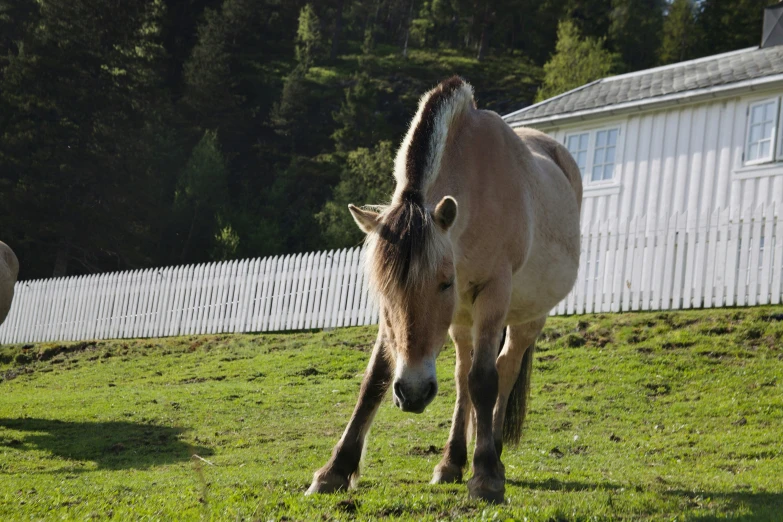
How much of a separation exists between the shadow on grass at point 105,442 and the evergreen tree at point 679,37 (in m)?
56.4

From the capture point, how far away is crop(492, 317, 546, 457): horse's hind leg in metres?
6.76

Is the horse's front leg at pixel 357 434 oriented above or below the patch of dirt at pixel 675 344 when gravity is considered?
below

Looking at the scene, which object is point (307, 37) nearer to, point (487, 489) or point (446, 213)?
point (446, 213)

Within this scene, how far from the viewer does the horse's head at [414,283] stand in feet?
14.3

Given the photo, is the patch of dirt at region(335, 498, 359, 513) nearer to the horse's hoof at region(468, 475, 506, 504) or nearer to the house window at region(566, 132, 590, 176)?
the horse's hoof at region(468, 475, 506, 504)

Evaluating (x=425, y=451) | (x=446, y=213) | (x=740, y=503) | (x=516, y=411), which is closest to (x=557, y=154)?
(x=516, y=411)

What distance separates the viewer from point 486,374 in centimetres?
519

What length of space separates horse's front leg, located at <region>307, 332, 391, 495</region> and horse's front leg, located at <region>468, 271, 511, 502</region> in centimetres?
54

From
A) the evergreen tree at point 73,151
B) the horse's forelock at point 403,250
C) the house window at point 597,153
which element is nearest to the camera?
the horse's forelock at point 403,250

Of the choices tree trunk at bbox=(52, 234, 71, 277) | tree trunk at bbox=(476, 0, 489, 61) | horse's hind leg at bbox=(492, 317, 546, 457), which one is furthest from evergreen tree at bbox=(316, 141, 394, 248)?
tree trunk at bbox=(476, 0, 489, 61)

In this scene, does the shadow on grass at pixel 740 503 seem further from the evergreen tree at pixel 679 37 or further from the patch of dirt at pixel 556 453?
the evergreen tree at pixel 679 37

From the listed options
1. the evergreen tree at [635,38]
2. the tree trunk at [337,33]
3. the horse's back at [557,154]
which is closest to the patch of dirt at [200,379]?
the horse's back at [557,154]


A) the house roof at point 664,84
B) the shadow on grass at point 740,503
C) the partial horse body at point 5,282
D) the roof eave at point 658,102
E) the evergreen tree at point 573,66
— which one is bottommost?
the shadow on grass at point 740,503

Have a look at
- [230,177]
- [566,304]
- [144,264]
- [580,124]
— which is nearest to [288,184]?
[230,177]
